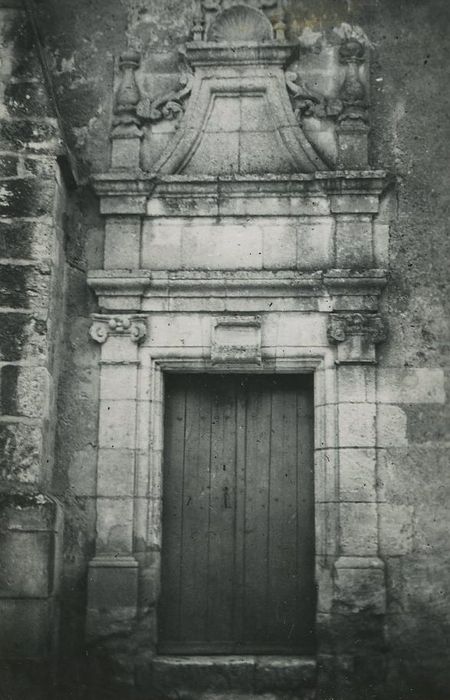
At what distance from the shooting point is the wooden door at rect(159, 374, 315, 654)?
5613 mm

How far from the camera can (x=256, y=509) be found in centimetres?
572

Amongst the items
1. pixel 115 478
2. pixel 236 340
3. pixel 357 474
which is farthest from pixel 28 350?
pixel 357 474

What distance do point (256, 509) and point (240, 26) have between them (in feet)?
10.6

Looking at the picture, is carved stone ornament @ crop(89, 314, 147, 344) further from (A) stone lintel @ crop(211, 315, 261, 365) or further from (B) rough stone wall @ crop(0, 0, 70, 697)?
(A) stone lintel @ crop(211, 315, 261, 365)

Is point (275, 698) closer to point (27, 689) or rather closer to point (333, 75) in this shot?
point (27, 689)

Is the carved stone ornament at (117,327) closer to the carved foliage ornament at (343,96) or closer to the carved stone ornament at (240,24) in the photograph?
the carved foliage ornament at (343,96)

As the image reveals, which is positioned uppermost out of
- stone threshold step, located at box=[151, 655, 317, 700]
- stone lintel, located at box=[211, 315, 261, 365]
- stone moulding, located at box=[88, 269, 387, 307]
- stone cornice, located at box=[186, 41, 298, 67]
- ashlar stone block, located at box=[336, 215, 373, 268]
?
stone cornice, located at box=[186, 41, 298, 67]

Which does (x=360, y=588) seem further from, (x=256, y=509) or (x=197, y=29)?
(x=197, y=29)

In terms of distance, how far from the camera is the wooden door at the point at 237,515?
561 cm

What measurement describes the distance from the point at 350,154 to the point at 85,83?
1869 mm

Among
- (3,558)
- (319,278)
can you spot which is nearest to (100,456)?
(3,558)

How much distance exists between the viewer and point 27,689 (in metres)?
4.95

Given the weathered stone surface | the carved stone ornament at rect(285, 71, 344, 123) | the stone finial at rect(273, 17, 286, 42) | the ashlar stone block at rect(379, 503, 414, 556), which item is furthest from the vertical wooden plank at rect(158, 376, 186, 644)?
the stone finial at rect(273, 17, 286, 42)

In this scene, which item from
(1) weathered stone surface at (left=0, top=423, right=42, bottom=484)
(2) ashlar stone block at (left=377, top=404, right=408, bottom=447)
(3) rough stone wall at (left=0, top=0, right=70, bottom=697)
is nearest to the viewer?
(3) rough stone wall at (left=0, top=0, right=70, bottom=697)
